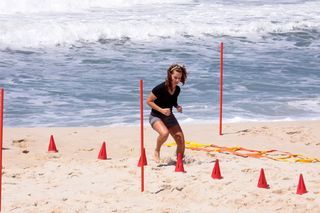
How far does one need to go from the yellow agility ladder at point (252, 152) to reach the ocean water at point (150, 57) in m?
2.29

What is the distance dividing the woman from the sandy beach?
30 cm

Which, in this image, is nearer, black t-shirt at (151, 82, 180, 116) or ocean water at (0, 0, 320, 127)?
black t-shirt at (151, 82, 180, 116)

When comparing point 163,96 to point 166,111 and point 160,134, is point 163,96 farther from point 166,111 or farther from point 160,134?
point 160,134

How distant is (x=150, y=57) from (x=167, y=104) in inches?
410

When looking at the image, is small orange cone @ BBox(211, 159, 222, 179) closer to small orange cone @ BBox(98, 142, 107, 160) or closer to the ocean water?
small orange cone @ BBox(98, 142, 107, 160)

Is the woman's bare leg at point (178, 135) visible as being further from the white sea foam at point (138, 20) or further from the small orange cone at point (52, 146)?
the white sea foam at point (138, 20)

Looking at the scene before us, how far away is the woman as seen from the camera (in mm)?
9680

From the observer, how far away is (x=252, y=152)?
10.9 m

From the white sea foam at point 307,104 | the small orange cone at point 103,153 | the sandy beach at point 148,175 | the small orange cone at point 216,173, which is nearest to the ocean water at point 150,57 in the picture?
the white sea foam at point 307,104

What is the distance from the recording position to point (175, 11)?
27391 millimetres

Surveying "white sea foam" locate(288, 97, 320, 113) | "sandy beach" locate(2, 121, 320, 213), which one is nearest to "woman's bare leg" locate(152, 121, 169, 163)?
"sandy beach" locate(2, 121, 320, 213)

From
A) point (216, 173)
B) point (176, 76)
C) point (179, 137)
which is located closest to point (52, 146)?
point (179, 137)

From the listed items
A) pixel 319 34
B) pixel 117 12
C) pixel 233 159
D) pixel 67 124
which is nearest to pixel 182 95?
pixel 67 124

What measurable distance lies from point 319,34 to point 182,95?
1001cm
